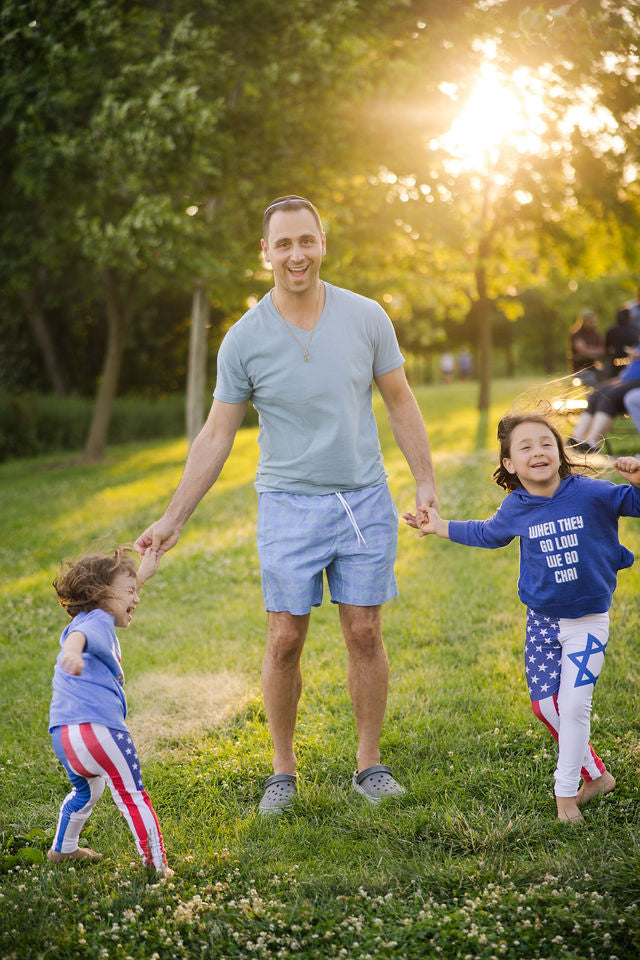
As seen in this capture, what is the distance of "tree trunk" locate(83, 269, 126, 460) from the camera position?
59.8 feet

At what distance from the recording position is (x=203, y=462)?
12.3ft

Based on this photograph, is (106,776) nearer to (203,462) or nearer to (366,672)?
(366,672)

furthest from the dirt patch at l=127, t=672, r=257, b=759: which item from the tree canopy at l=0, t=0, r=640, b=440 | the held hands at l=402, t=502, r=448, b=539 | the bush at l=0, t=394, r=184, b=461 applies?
the bush at l=0, t=394, r=184, b=461

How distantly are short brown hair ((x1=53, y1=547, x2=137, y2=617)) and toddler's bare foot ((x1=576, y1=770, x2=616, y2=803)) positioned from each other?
2.21m

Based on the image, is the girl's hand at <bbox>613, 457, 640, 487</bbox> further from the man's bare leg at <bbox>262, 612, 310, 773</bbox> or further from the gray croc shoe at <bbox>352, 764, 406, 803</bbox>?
the gray croc shoe at <bbox>352, 764, 406, 803</bbox>

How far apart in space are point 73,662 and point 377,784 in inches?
64.0

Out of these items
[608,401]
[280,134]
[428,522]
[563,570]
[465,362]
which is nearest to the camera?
[563,570]

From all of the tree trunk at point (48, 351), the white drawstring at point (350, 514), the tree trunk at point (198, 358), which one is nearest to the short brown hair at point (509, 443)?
the white drawstring at point (350, 514)

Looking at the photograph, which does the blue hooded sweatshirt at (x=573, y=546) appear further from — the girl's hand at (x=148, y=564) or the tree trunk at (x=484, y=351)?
the tree trunk at (x=484, y=351)

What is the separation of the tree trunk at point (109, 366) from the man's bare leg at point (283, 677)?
15.3m

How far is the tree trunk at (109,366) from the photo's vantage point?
1823 cm

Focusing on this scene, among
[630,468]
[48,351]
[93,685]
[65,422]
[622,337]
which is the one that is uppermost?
[48,351]

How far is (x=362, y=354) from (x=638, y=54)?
2.54 metres

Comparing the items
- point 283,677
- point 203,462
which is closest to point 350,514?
point 203,462
